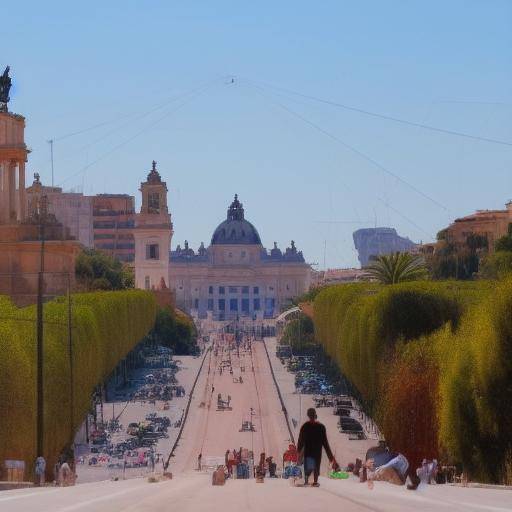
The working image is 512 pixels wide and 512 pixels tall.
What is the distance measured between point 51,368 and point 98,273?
83070 millimetres

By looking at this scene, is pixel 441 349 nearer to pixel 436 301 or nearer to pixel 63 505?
pixel 436 301

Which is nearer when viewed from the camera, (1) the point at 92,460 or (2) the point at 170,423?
(1) the point at 92,460

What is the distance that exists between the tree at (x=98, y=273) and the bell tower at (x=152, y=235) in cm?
4626

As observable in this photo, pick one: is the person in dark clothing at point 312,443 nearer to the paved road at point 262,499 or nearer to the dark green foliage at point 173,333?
the paved road at point 262,499

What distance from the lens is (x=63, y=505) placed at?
2009 centimetres

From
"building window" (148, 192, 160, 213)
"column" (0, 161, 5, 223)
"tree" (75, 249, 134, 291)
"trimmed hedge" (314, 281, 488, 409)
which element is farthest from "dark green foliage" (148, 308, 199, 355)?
"trimmed hedge" (314, 281, 488, 409)

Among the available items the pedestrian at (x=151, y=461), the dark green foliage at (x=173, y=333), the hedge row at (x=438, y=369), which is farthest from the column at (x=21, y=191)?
the pedestrian at (x=151, y=461)

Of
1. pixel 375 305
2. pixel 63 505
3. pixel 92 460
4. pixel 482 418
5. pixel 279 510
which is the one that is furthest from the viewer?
pixel 375 305

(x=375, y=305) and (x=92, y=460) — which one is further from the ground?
(x=375, y=305)

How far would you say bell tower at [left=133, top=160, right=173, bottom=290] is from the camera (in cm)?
19412

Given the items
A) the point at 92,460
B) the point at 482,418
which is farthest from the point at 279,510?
the point at 92,460

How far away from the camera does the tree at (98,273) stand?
406 ft

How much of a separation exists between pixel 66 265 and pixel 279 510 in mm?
74467

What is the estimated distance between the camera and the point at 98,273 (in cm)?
13300
